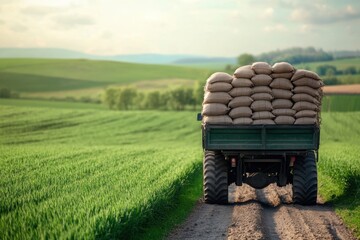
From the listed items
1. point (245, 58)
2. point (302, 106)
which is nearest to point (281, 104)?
point (302, 106)

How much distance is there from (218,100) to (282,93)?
4.94ft

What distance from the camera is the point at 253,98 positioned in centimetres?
1342

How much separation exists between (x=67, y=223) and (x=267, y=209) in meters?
6.25

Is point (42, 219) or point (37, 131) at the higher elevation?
point (42, 219)

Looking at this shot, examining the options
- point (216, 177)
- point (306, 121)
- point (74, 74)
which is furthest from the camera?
point (74, 74)

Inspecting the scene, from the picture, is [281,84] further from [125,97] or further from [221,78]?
[125,97]

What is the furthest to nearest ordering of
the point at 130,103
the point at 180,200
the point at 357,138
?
the point at 130,103 → the point at 357,138 → the point at 180,200

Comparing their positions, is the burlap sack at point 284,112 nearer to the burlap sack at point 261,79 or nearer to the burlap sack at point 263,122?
the burlap sack at point 263,122

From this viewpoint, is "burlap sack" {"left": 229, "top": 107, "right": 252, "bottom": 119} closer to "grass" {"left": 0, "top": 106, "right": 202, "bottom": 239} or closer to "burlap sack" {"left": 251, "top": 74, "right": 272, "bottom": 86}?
"burlap sack" {"left": 251, "top": 74, "right": 272, "bottom": 86}

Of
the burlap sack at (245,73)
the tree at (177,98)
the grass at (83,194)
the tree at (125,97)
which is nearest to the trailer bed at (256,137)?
the burlap sack at (245,73)

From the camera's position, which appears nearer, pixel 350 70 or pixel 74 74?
pixel 350 70

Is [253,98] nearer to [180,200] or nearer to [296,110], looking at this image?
[296,110]

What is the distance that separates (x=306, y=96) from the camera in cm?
1338

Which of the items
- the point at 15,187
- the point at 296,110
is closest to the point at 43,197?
the point at 15,187
